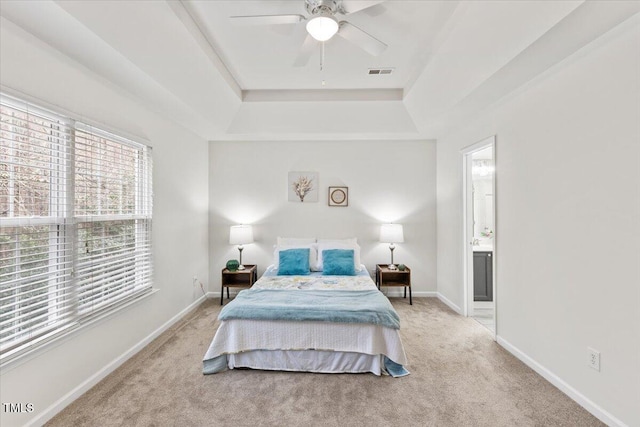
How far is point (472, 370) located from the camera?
2473 mm

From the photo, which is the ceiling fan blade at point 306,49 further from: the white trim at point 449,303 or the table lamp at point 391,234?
the white trim at point 449,303

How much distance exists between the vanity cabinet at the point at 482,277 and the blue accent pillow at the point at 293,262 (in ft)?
8.01

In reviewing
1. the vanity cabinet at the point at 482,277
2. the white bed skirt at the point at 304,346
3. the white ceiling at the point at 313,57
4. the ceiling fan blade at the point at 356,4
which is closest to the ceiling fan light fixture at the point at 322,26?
the ceiling fan blade at the point at 356,4

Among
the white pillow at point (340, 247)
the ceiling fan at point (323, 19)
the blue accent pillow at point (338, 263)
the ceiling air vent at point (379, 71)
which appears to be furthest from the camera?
the white pillow at point (340, 247)

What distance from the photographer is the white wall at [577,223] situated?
1.73 meters

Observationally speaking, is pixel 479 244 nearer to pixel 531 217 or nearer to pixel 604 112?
pixel 531 217

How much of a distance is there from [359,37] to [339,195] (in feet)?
8.91

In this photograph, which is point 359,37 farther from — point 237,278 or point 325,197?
point 237,278

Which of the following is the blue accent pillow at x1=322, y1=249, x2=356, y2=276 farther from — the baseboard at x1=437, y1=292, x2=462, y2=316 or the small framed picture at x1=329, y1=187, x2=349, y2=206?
the baseboard at x1=437, y1=292, x2=462, y2=316

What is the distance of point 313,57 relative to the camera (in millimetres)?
2889

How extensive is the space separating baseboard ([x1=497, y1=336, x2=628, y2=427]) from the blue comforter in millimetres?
1254

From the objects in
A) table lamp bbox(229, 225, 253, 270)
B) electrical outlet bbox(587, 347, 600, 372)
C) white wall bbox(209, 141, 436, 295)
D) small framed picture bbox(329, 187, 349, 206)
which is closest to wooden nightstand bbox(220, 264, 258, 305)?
table lamp bbox(229, 225, 253, 270)

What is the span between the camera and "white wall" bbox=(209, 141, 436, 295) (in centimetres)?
457

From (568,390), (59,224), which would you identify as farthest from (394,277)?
(59,224)
